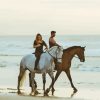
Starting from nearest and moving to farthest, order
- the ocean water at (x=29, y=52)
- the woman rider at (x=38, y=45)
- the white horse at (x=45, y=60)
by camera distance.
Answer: the woman rider at (x=38, y=45)
the white horse at (x=45, y=60)
the ocean water at (x=29, y=52)

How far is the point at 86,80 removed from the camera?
25.9 m

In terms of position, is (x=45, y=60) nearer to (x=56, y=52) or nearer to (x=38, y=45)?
(x=56, y=52)

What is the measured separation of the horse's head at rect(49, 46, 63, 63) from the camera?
18594 mm

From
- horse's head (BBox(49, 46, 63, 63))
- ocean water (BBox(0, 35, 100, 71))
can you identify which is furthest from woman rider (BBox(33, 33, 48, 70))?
ocean water (BBox(0, 35, 100, 71))

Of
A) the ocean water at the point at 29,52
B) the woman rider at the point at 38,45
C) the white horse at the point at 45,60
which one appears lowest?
the ocean water at the point at 29,52

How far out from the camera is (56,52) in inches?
737

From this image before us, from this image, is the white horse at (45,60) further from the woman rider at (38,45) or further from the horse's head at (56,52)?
the woman rider at (38,45)

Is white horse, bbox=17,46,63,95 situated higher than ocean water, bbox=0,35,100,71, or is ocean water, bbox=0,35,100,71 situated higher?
white horse, bbox=17,46,63,95

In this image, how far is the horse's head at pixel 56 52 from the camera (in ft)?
61.0

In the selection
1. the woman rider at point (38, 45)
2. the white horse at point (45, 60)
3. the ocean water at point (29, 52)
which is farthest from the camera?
the ocean water at point (29, 52)

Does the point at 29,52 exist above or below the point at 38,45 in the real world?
below

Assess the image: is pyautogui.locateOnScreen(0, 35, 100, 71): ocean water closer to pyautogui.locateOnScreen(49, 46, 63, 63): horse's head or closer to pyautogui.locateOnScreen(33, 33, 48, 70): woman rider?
pyautogui.locateOnScreen(49, 46, 63, 63): horse's head

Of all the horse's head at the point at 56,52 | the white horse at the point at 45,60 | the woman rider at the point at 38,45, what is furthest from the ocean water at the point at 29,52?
the woman rider at the point at 38,45

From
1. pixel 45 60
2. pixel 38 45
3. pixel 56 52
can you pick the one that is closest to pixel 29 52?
pixel 56 52
